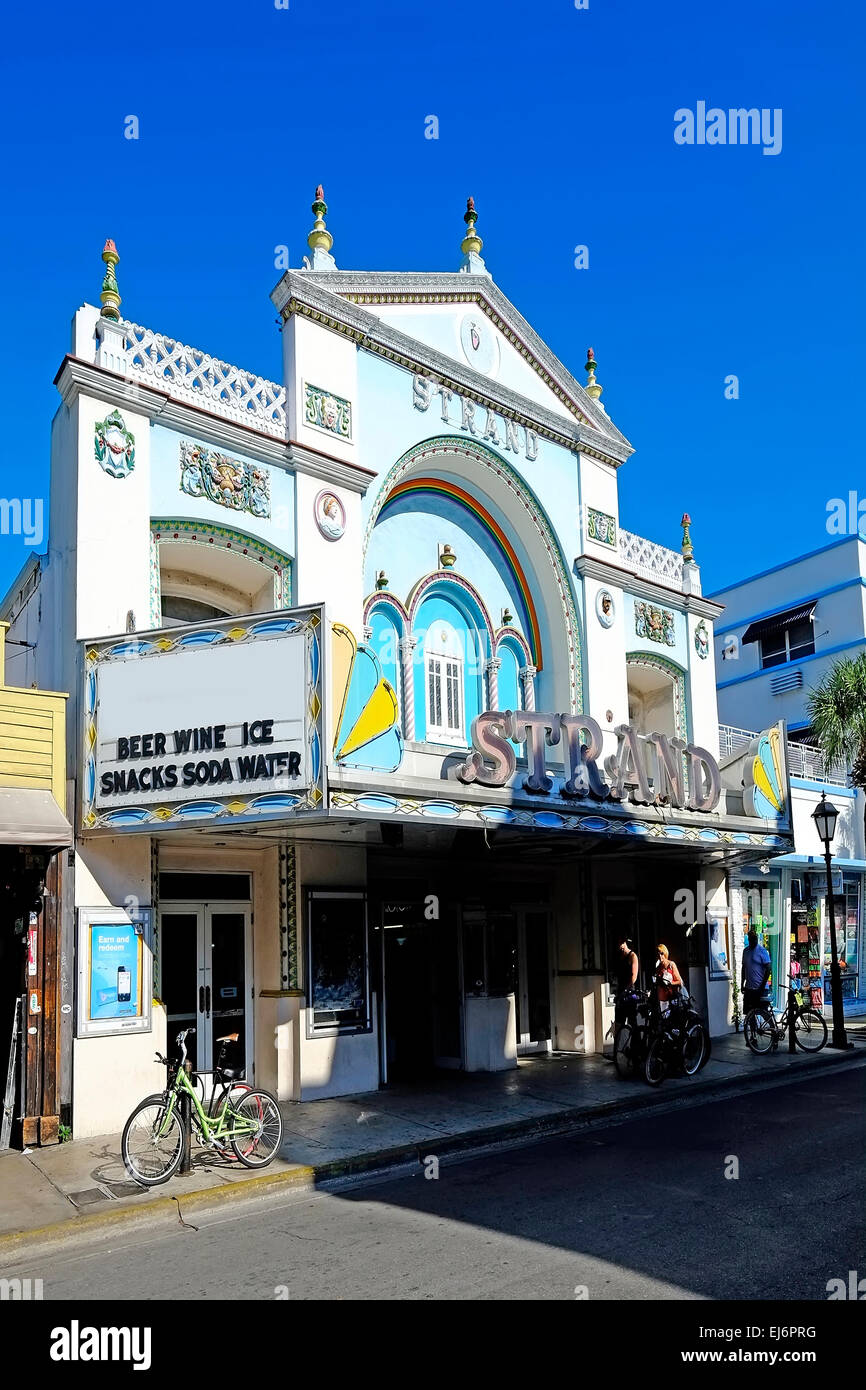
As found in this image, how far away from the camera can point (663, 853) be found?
1806 centimetres

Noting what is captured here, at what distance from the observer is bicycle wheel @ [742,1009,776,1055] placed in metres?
17.9

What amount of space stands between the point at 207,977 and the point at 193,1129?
3.42 m

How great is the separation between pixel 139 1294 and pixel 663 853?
12544 millimetres

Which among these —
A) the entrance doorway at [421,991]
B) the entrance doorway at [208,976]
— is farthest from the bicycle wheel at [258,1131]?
the entrance doorway at [421,991]

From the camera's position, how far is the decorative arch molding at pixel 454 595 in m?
17.1

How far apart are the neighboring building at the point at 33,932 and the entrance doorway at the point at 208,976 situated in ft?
5.66

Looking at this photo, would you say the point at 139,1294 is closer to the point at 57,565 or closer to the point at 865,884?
the point at 57,565

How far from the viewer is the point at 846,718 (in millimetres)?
24391

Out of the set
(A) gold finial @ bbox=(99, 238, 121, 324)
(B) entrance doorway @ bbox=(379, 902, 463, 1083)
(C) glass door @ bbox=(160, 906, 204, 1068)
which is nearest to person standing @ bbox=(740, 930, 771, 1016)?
(B) entrance doorway @ bbox=(379, 902, 463, 1083)

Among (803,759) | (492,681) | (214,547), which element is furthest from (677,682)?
(214,547)

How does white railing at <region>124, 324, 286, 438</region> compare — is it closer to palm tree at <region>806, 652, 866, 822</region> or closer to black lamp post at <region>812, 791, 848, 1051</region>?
black lamp post at <region>812, 791, 848, 1051</region>

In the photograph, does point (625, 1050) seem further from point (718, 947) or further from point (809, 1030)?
point (718, 947)

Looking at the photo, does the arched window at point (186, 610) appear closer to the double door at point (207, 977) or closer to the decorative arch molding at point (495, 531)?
the double door at point (207, 977)
